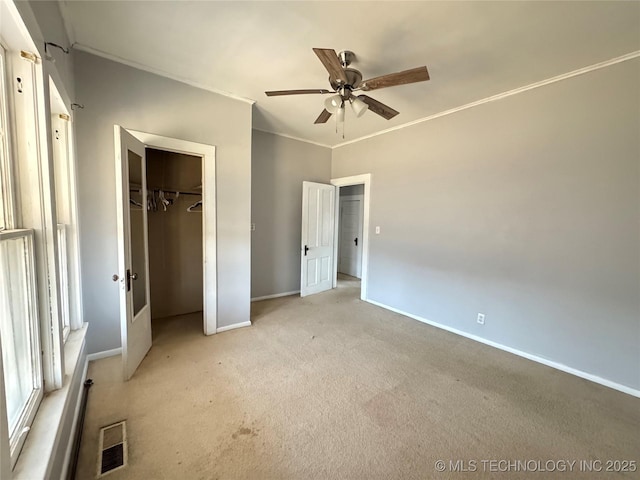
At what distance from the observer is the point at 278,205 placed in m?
4.51

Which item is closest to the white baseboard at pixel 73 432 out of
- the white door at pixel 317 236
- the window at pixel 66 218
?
the window at pixel 66 218

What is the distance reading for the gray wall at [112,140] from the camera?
2342 mm

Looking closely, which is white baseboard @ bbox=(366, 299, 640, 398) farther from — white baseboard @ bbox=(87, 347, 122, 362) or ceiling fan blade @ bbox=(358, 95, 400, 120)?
white baseboard @ bbox=(87, 347, 122, 362)

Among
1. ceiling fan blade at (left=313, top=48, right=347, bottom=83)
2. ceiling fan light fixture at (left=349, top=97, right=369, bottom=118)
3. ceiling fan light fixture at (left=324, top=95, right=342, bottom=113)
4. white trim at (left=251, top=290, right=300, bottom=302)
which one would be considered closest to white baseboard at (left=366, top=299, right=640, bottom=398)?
white trim at (left=251, top=290, right=300, bottom=302)

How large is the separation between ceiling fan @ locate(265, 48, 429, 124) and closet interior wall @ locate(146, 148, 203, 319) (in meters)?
2.15

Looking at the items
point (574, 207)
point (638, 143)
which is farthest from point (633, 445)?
point (638, 143)

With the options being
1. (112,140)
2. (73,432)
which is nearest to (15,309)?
(73,432)

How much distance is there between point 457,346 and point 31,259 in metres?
3.56

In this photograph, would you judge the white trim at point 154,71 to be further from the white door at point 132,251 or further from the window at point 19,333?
the window at point 19,333

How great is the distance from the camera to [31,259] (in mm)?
→ 1310

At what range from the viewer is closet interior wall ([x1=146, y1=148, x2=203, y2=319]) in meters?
3.49

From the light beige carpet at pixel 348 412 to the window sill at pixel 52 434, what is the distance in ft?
0.69

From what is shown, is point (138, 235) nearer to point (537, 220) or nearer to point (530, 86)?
point (537, 220)

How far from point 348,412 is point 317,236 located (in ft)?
10.4
